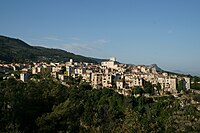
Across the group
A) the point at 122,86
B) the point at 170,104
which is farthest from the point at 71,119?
the point at 122,86

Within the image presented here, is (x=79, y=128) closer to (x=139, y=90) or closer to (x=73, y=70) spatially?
(x=139, y=90)

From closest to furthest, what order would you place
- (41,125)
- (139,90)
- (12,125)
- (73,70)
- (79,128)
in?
(12,125)
(41,125)
(79,128)
(139,90)
(73,70)

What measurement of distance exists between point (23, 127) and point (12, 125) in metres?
1.81

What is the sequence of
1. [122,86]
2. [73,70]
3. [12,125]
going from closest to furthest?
[12,125] → [122,86] → [73,70]

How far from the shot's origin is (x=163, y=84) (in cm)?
5291

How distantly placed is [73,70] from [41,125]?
47708 mm

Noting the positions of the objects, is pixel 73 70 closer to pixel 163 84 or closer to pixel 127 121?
pixel 163 84

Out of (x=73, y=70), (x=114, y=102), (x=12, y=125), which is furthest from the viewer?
(x=73, y=70)

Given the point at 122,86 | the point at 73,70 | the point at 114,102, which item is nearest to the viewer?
the point at 114,102

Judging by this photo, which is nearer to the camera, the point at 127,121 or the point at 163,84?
the point at 127,121

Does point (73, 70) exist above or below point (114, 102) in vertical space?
above

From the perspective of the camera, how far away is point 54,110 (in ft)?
49.0

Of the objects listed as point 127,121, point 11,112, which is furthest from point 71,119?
point 127,121

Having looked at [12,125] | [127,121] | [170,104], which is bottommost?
[170,104]
